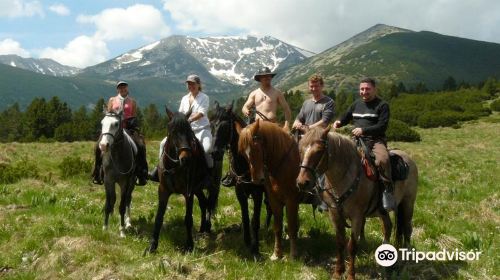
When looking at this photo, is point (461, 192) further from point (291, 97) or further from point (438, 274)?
point (291, 97)

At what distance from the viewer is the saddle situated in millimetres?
7238

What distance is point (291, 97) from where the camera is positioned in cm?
10881

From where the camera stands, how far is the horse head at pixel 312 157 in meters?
6.25

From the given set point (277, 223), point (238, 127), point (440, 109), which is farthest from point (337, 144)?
point (440, 109)

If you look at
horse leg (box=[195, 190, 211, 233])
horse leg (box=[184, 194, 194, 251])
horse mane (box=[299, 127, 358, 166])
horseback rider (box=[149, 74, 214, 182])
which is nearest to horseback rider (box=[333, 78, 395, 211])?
horse mane (box=[299, 127, 358, 166])

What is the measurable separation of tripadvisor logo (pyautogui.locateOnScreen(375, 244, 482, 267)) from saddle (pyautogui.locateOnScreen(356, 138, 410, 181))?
132 centimetres

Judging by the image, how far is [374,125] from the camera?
7570 millimetres

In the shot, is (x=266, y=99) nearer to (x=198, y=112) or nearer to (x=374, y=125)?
(x=198, y=112)

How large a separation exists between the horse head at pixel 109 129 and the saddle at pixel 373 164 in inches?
207

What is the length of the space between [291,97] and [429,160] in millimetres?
87036

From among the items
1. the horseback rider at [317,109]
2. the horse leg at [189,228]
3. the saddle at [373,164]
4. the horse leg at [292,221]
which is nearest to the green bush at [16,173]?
the horse leg at [189,228]

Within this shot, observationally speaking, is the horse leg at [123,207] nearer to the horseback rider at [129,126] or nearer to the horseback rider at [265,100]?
the horseback rider at [129,126]

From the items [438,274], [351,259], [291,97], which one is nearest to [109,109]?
[351,259]

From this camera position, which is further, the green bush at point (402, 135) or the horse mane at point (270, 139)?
the green bush at point (402, 135)
